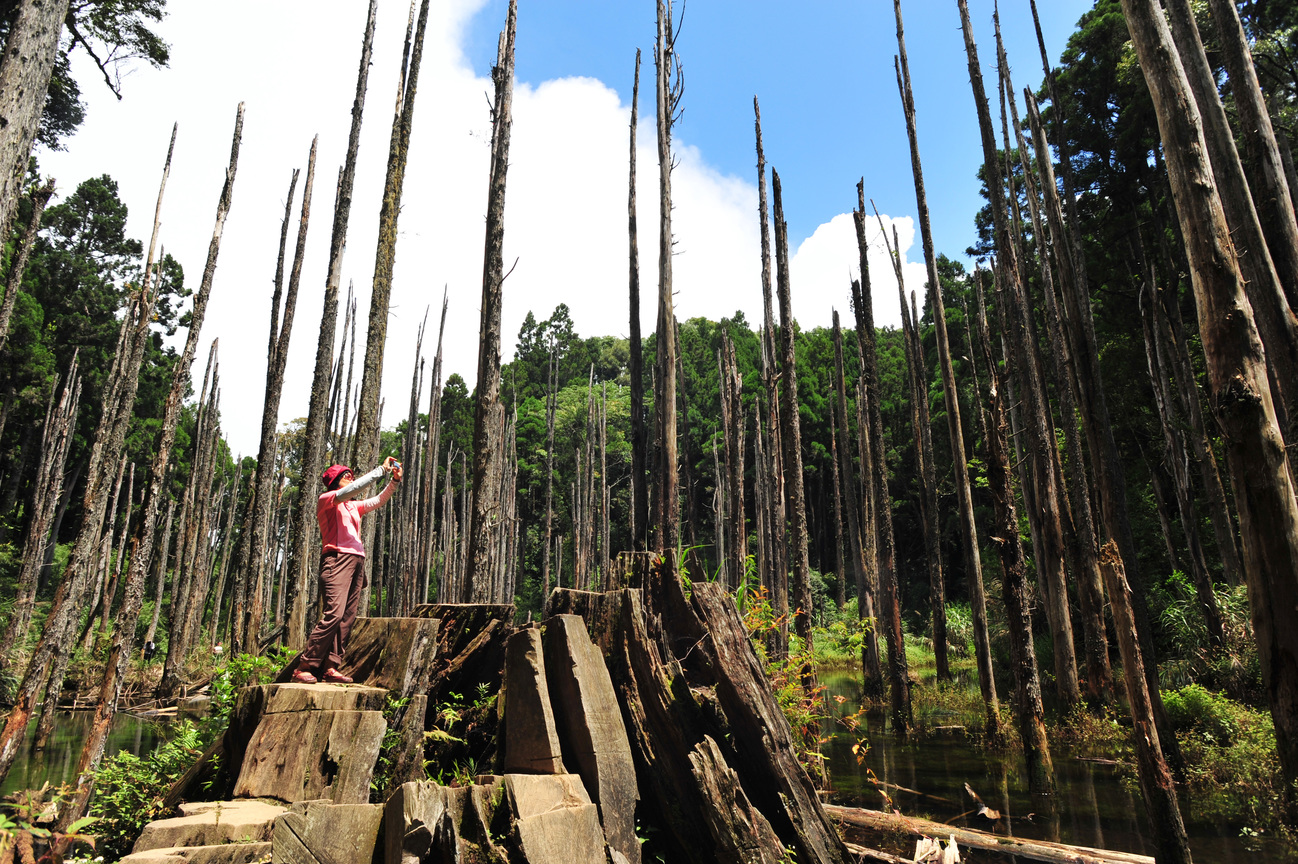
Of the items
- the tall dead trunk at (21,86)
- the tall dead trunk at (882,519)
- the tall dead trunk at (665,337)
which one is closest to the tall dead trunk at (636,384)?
the tall dead trunk at (665,337)

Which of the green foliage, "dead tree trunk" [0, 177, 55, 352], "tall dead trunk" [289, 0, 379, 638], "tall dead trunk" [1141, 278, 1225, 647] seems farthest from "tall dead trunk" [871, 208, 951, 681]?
"dead tree trunk" [0, 177, 55, 352]

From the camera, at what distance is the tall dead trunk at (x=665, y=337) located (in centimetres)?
1177

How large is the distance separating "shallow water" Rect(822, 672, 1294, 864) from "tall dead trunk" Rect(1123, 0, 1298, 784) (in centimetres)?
215

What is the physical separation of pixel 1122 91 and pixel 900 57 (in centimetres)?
777

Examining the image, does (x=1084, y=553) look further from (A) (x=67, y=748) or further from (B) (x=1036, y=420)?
(A) (x=67, y=748)

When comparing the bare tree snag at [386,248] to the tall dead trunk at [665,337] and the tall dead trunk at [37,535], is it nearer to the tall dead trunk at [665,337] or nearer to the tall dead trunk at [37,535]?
the tall dead trunk at [665,337]

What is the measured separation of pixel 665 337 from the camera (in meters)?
12.3

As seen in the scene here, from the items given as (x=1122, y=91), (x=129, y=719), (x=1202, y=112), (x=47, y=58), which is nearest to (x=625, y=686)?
(x=47, y=58)

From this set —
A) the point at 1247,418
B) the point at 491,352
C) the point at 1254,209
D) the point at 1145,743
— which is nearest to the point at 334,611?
the point at 491,352

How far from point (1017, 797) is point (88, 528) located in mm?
11032

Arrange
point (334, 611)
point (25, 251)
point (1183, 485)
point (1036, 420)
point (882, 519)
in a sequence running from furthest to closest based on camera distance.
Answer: point (882, 519)
point (1183, 485)
point (1036, 420)
point (25, 251)
point (334, 611)

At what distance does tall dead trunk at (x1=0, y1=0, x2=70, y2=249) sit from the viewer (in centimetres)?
463

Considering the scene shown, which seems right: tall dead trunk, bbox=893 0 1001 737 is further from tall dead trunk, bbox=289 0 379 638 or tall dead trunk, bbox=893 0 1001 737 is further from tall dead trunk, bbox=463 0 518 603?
tall dead trunk, bbox=289 0 379 638

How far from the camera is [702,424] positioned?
4134 centimetres
